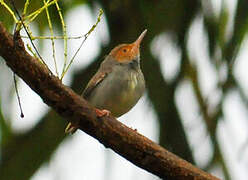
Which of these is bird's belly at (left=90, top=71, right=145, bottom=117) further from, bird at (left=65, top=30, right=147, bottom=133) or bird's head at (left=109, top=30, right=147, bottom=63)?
bird's head at (left=109, top=30, right=147, bottom=63)

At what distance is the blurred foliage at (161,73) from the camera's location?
4664mm

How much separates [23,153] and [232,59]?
1.52 metres

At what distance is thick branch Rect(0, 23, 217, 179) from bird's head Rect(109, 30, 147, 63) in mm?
1579

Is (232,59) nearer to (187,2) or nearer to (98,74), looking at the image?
(187,2)

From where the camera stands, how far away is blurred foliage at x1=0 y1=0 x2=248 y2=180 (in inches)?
184

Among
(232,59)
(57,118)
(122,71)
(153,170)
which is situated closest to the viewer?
(153,170)

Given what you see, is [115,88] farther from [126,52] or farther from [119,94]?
[126,52]

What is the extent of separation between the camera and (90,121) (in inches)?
150

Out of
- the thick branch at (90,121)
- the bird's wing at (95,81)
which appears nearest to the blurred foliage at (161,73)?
the bird's wing at (95,81)

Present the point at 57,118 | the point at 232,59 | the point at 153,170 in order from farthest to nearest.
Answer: the point at 57,118, the point at 232,59, the point at 153,170

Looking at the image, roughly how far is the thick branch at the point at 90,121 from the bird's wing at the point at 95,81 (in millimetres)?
1151

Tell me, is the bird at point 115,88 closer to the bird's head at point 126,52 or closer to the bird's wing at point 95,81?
the bird's wing at point 95,81

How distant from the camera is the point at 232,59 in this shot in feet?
14.8

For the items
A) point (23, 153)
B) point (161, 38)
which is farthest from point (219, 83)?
point (23, 153)
